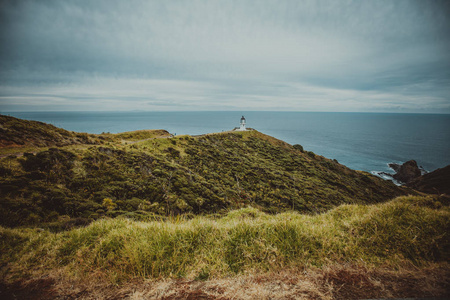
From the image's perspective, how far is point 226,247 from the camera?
3.19 metres

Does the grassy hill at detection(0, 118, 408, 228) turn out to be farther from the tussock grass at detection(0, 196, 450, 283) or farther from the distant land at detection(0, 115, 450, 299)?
the tussock grass at detection(0, 196, 450, 283)

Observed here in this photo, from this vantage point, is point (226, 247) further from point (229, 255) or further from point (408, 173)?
point (408, 173)

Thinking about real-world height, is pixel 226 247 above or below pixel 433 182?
above

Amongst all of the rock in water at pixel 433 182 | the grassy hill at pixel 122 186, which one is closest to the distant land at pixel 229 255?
the grassy hill at pixel 122 186

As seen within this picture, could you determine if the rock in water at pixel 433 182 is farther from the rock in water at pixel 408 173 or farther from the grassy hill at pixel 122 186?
the grassy hill at pixel 122 186

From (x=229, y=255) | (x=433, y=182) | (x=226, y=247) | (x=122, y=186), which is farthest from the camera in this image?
(x=433, y=182)

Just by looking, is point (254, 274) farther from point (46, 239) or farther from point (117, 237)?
point (46, 239)

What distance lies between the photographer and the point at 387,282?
95.7 inches

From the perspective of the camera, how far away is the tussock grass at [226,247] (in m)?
2.81

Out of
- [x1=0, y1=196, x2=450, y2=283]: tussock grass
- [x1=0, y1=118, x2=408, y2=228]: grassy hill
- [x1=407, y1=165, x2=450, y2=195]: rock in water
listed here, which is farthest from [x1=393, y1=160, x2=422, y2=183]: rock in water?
[x1=0, y1=196, x2=450, y2=283]: tussock grass

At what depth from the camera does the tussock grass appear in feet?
9.21

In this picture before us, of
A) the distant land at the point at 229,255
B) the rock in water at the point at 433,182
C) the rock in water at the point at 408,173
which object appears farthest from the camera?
the rock in water at the point at 408,173

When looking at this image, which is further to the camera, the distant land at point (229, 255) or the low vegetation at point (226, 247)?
the low vegetation at point (226, 247)

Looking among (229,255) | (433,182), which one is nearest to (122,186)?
(229,255)
